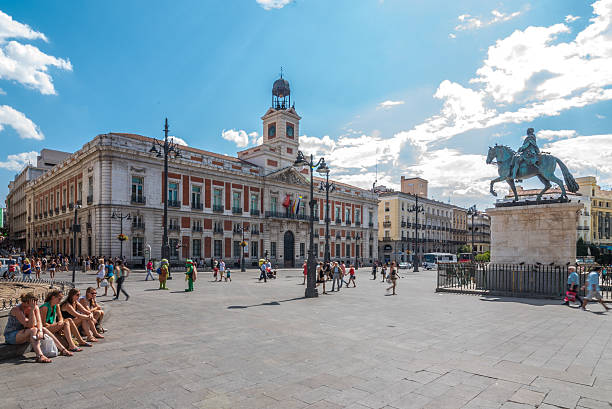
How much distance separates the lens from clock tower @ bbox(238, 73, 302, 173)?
50.0m

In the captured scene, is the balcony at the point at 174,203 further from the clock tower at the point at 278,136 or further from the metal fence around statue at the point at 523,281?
the metal fence around statue at the point at 523,281

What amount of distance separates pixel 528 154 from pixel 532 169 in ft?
2.13

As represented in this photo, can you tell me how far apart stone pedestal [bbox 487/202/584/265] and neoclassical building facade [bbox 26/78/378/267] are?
22812mm

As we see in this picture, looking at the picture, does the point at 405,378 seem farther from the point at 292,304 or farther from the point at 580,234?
the point at 580,234

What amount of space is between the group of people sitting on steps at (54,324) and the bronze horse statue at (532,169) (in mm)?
16012

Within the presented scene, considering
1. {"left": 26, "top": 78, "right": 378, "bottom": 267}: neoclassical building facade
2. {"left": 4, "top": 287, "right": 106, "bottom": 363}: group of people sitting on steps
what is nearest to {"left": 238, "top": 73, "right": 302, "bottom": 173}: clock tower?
{"left": 26, "top": 78, "right": 378, "bottom": 267}: neoclassical building facade

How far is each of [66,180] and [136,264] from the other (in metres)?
14.6

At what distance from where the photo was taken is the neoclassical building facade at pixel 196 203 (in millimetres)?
34906

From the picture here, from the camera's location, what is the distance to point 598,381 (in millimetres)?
5508

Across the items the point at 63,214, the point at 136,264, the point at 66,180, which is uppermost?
the point at 66,180

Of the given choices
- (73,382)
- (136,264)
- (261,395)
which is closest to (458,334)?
(261,395)

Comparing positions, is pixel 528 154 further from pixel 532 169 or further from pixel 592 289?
pixel 592 289

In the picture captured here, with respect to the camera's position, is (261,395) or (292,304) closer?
(261,395)

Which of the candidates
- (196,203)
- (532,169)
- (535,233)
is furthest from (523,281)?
(196,203)
